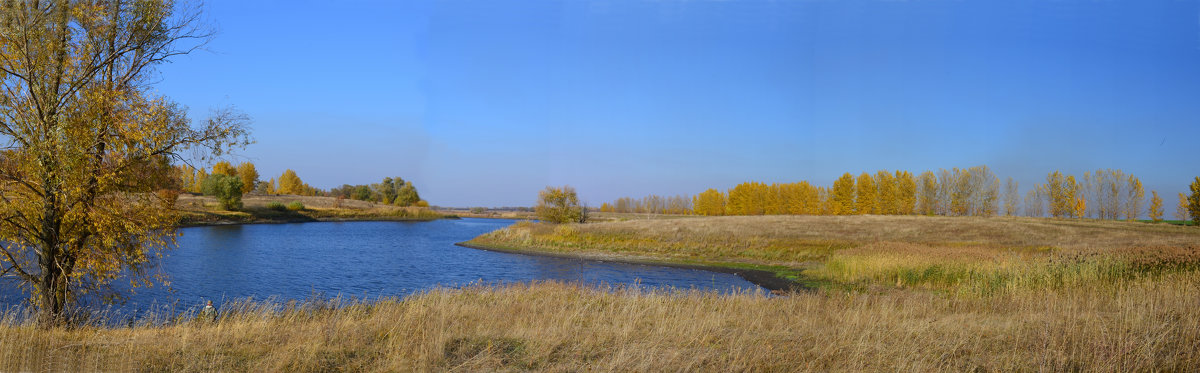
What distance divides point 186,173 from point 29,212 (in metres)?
2.27

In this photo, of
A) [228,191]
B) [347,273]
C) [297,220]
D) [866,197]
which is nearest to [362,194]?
[297,220]

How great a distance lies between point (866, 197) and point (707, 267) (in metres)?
73.5

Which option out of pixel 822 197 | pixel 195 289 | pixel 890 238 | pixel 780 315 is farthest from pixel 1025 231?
pixel 822 197

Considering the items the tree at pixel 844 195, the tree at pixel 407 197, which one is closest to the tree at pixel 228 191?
the tree at pixel 407 197

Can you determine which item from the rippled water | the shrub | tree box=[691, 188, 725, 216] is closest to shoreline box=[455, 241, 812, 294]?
the rippled water

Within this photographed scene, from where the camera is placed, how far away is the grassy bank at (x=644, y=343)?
632 cm

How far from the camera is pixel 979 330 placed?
8.30 metres

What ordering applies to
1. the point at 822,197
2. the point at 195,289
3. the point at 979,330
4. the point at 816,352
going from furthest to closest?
the point at 822,197 → the point at 195,289 → the point at 979,330 → the point at 816,352

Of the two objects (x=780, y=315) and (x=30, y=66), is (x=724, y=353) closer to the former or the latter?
(x=780, y=315)

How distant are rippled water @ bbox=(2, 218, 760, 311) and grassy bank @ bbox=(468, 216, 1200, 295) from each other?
4.50 metres

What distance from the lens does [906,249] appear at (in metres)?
28.3

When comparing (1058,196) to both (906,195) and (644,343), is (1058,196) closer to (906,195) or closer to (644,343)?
(906,195)

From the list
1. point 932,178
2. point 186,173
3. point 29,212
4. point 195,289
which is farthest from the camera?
point 932,178

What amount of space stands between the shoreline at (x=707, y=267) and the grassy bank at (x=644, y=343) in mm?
12378
